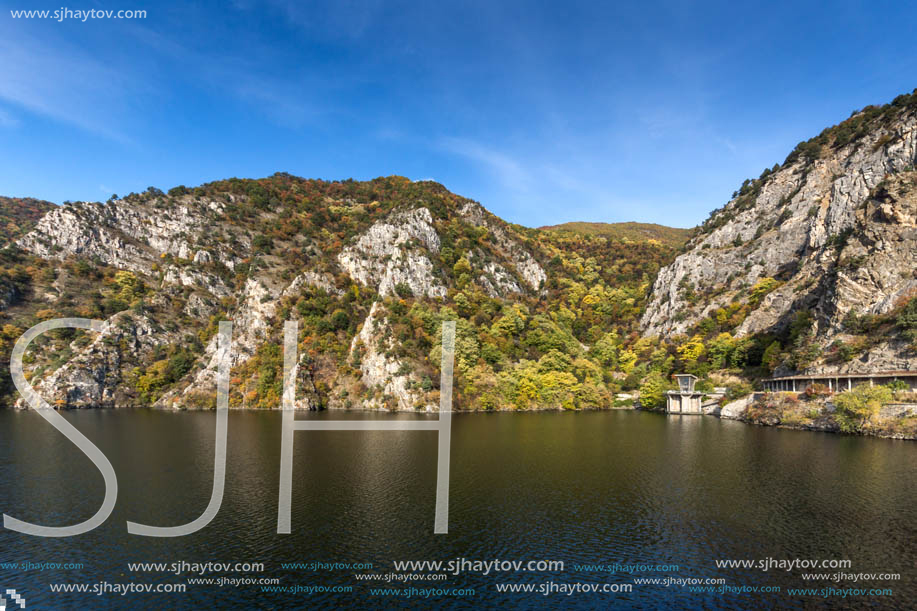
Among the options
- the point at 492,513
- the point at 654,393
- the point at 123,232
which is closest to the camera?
the point at 492,513

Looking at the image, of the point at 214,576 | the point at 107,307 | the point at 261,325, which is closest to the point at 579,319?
the point at 261,325

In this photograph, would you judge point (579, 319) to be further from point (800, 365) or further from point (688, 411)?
point (800, 365)

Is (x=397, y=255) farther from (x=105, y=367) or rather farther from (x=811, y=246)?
(x=811, y=246)

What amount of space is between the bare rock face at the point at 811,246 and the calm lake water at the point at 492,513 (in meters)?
34.8

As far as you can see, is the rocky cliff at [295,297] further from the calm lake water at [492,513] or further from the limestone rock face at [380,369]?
the calm lake water at [492,513]

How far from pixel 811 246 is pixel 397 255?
110496mm

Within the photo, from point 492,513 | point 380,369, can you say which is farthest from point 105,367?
point 492,513


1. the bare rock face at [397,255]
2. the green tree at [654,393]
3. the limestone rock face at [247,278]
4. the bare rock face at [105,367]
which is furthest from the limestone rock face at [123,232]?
the green tree at [654,393]

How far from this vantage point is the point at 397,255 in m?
127

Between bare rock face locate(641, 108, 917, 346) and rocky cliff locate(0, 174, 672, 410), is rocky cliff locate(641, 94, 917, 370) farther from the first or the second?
rocky cliff locate(0, 174, 672, 410)

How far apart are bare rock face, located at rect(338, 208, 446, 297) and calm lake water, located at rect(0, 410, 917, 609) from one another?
2895 inches

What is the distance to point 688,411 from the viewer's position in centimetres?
8881

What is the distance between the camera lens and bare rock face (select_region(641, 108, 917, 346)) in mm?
70688

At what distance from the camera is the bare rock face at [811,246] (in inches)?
2783
